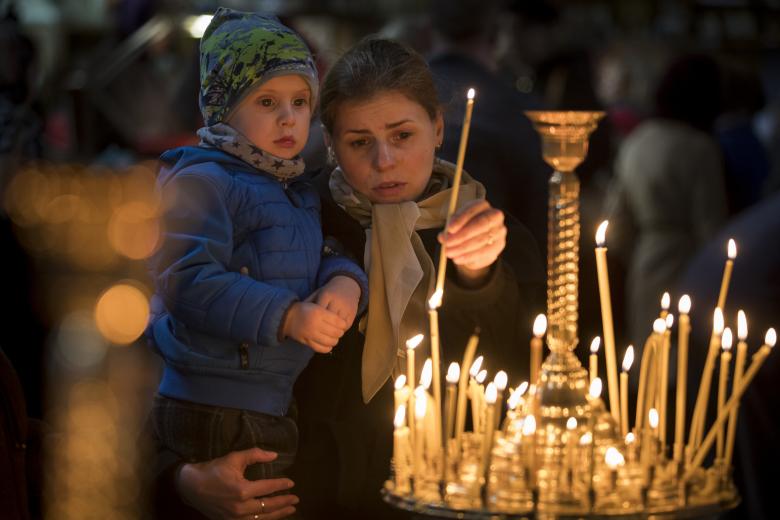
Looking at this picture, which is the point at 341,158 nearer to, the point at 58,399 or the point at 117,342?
the point at 58,399

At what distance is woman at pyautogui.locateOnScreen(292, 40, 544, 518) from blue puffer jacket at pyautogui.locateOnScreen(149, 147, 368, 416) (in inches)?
2.8

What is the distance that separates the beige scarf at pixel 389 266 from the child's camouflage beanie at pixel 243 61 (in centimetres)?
21

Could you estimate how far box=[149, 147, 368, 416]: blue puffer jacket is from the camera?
2.11 meters

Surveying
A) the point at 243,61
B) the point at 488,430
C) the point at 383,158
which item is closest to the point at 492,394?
the point at 488,430

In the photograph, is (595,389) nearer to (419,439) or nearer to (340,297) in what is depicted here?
(419,439)

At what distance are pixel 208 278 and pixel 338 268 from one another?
24cm

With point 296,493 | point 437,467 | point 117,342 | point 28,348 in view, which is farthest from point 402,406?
point 117,342

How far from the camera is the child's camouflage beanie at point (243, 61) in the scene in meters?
2.20

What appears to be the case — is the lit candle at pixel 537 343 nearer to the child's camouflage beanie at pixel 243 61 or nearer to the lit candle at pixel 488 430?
the lit candle at pixel 488 430

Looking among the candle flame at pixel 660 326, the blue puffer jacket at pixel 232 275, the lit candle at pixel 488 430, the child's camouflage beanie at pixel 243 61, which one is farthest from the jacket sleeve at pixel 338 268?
the candle flame at pixel 660 326

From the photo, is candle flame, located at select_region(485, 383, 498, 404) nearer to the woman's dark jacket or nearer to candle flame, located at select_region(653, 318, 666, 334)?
candle flame, located at select_region(653, 318, 666, 334)

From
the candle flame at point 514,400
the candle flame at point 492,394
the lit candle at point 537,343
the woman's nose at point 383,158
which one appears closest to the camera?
the candle flame at point 492,394

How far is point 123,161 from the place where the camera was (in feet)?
20.1

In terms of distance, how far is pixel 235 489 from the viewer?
2.24 metres
